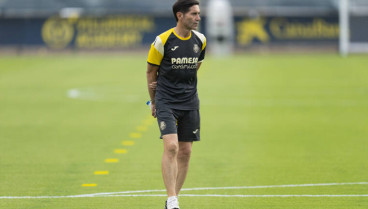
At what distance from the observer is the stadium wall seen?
42.5m

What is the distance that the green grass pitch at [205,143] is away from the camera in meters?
9.19

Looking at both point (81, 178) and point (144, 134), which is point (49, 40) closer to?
point (144, 134)

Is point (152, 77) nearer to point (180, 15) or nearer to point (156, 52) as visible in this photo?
point (156, 52)

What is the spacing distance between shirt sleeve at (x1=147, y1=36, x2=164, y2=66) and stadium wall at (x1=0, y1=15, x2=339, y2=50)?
113 ft

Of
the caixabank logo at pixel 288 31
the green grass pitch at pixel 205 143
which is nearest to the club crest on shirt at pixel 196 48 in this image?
the green grass pitch at pixel 205 143

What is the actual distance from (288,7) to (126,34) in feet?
29.3

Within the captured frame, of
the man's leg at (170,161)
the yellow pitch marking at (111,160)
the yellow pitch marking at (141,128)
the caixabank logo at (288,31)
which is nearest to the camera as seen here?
the man's leg at (170,161)

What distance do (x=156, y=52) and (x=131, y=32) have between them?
115ft

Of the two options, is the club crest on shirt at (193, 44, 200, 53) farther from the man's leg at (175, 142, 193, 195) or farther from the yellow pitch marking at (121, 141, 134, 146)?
the yellow pitch marking at (121, 141, 134, 146)

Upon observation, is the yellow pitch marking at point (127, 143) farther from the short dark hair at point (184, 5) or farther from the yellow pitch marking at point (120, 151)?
the short dark hair at point (184, 5)

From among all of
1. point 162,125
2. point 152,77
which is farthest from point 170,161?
point 152,77

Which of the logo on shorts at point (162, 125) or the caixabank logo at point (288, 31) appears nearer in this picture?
the logo on shorts at point (162, 125)

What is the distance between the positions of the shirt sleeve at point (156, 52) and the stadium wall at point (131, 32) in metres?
34.4

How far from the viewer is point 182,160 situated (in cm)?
845
